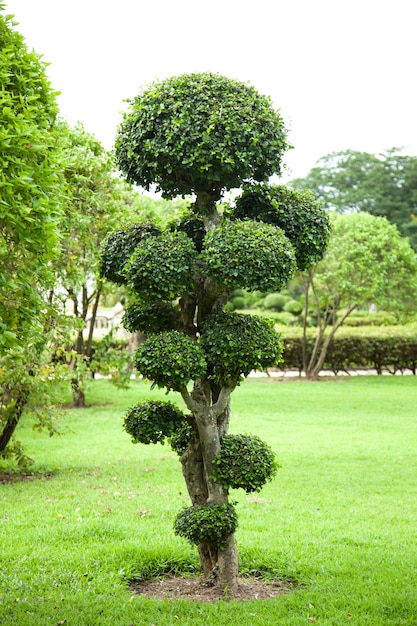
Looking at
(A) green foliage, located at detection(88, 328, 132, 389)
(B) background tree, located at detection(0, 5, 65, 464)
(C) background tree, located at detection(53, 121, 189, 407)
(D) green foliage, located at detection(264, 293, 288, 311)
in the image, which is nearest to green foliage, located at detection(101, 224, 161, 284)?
(B) background tree, located at detection(0, 5, 65, 464)

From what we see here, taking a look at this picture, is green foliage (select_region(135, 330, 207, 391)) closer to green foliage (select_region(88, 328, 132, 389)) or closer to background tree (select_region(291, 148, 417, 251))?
green foliage (select_region(88, 328, 132, 389))

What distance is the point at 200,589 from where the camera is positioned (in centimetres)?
555

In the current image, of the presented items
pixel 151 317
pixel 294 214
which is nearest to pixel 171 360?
pixel 151 317

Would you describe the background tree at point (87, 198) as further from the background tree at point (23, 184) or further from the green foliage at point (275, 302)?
the green foliage at point (275, 302)

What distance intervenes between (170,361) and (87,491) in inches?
167

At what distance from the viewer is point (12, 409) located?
890 centimetres

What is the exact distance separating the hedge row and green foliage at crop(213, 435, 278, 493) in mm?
17891

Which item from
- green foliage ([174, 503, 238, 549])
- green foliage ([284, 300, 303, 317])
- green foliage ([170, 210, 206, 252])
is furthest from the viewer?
green foliage ([284, 300, 303, 317])

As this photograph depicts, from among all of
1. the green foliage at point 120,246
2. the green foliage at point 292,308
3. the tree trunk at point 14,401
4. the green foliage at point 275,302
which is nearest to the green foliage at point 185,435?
the green foliage at point 120,246

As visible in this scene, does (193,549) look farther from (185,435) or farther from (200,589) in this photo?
(185,435)

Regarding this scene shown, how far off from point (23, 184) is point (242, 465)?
98.7 inches

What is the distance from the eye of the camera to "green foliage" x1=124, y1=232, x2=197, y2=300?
4.97 meters

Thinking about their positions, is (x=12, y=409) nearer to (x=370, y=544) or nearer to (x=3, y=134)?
(x=370, y=544)

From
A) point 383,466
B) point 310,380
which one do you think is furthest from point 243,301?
point 383,466
